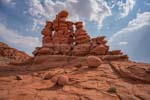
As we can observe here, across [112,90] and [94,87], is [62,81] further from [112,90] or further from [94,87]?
[112,90]

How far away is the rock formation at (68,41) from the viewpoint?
Result: 29.0 m

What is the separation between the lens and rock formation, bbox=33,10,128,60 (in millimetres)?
29027

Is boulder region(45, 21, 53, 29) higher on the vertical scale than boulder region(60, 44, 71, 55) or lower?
higher

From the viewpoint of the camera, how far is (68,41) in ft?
106

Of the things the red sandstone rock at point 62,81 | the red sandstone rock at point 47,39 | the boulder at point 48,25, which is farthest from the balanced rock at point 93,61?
the boulder at point 48,25

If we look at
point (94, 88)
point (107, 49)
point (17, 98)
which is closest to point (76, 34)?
point (107, 49)

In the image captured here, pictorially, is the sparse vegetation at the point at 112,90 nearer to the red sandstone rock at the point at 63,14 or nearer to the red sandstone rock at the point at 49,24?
the red sandstone rock at the point at 49,24

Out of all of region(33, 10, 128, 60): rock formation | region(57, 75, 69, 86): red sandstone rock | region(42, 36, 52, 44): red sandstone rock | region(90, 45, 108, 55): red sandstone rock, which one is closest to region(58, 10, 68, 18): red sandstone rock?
region(33, 10, 128, 60): rock formation

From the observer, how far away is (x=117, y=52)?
2898 centimetres

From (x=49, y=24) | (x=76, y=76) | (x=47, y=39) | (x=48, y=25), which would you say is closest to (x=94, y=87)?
(x=76, y=76)

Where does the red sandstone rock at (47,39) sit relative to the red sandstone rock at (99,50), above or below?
above

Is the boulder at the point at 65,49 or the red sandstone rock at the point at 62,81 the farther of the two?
the boulder at the point at 65,49

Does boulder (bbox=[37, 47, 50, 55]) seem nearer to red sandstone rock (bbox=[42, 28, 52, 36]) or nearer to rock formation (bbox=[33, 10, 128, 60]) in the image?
rock formation (bbox=[33, 10, 128, 60])

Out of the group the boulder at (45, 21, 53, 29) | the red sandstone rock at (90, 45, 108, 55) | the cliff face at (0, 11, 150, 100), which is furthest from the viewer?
the boulder at (45, 21, 53, 29)
